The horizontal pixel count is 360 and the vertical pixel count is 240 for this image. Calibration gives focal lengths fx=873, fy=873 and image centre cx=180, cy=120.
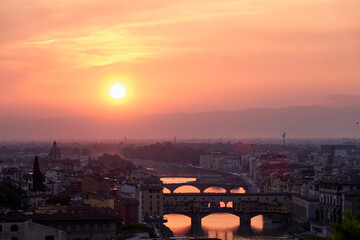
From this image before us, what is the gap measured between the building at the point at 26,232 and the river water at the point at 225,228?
19742 mm

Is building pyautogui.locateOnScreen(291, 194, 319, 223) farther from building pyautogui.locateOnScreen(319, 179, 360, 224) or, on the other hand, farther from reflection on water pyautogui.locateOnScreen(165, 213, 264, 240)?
reflection on water pyautogui.locateOnScreen(165, 213, 264, 240)

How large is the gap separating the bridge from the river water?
1.55 feet

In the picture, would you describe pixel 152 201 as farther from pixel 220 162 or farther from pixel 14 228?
pixel 220 162

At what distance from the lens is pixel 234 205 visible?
1993 inches

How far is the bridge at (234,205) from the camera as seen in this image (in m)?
48.5

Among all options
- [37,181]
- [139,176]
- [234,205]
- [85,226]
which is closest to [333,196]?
[234,205]

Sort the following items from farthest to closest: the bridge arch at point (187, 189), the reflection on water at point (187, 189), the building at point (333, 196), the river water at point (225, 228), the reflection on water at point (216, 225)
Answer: the reflection on water at point (187, 189) → the bridge arch at point (187, 189) → the building at point (333, 196) → the reflection on water at point (216, 225) → the river water at point (225, 228)

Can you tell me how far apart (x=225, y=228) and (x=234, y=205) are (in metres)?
6.24

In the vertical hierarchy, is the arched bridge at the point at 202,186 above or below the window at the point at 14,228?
below

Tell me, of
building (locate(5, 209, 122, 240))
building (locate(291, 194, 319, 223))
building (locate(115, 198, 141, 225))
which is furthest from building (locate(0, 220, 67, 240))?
building (locate(291, 194, 319, 223))

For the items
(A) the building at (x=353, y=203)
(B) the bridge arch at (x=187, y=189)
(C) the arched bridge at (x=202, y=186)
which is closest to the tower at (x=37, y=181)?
(A) the building at (x=353, y=203)

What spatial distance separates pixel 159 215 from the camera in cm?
4628

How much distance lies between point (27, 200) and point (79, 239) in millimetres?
16727

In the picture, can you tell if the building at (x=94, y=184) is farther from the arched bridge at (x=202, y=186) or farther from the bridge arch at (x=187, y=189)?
the bridge arch at (x=187, y=189)
